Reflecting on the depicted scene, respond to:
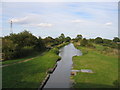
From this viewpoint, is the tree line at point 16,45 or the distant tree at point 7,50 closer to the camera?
the distant tree at point 7,50

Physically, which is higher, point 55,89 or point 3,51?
point 3,51

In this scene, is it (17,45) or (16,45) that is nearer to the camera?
(16,45)

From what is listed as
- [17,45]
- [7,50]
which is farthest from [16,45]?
[7,50]

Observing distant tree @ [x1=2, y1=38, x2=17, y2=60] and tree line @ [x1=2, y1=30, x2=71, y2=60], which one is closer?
distant tree @ [x1=2, y1=38, x2=17, y2=60]

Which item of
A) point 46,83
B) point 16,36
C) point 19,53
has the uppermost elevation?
point 16,36

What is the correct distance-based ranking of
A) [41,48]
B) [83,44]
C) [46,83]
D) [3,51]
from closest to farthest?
[46,83] < [3,51] < [41,48] < [83,44]

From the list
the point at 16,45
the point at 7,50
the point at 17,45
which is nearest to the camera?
the point at 7,50

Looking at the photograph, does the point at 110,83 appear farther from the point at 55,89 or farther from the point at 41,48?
the point at 41,48

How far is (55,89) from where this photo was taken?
10.4 m

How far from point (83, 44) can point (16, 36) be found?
3725cm

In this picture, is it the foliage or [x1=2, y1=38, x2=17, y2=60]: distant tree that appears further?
the foliage

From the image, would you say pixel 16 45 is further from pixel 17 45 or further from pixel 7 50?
pixel 7 50

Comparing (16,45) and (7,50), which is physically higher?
(16,45)

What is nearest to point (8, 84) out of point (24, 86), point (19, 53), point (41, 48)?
point (24, 86)
